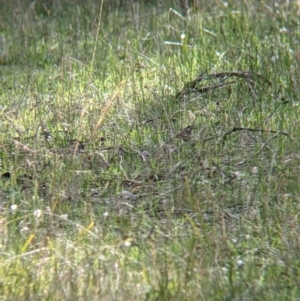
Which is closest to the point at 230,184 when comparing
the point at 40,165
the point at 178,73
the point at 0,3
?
the point at 40,165

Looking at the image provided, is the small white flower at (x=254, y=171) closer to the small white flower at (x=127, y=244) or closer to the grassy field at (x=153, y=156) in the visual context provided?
the grassy field at (x=153, y=156)

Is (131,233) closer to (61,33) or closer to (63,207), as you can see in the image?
(63,207)

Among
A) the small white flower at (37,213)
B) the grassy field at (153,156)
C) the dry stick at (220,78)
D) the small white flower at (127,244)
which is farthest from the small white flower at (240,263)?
the dry stick at (220,78)

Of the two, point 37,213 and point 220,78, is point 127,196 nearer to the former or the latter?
point 37,213

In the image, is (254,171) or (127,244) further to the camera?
(254,171)

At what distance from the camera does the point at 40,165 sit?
406 centimetres

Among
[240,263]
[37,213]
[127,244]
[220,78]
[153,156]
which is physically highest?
[220,78]

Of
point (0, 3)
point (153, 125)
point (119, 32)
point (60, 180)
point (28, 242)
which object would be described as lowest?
point (28, 242)

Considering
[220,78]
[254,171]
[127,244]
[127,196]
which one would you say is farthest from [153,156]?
[220,78]

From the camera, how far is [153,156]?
4195 millimetres

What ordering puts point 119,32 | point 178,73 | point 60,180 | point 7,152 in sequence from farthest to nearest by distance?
point 119,32
point 178,73
point 7,152
point 60,180

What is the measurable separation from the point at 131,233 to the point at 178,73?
238cm

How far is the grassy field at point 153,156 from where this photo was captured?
9.66ft

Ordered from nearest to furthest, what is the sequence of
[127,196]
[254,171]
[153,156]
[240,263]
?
[240,263] < [127,196] < [254,171] < [153,156]
